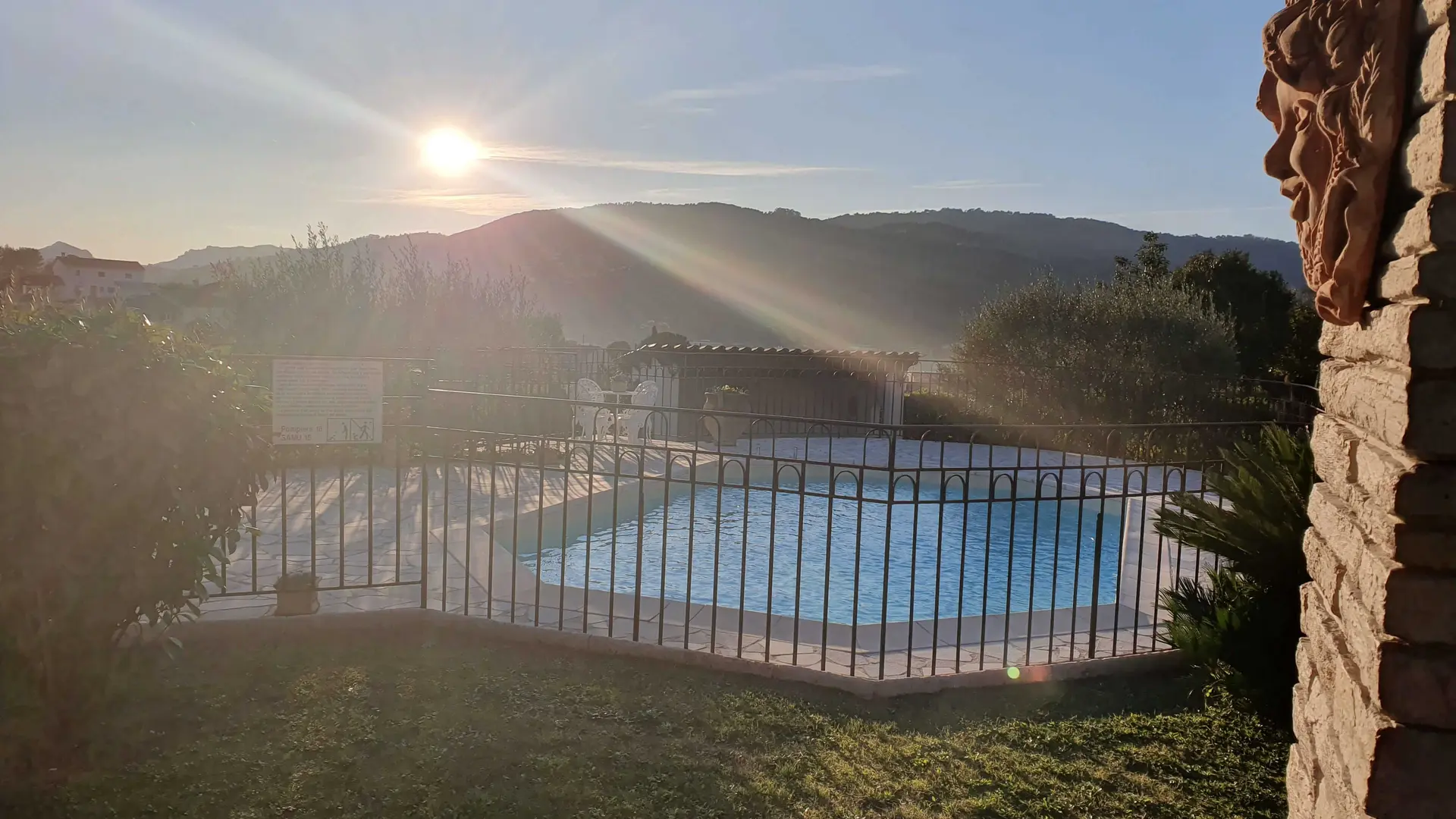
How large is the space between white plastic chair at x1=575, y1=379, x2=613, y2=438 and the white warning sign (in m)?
7.98

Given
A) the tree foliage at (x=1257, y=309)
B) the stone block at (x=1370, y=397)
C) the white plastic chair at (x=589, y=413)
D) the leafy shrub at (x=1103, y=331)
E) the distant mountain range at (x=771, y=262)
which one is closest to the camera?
the stone block at (x=1370, y=397)

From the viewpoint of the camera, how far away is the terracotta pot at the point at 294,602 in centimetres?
504

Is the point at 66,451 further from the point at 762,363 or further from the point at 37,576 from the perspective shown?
the point at 762,363

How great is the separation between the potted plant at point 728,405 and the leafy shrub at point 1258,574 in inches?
382

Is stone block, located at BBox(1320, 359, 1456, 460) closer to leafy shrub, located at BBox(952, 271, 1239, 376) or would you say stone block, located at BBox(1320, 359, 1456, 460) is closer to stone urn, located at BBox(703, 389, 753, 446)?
stone urn, located at BBox(703, 389, 753, 446)

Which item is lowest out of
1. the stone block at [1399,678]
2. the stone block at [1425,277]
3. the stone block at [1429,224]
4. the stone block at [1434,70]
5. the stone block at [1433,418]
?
the stone block at [1399,678]

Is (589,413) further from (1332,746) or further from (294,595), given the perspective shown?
(1332,746)

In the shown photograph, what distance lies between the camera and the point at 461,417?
11070 mm

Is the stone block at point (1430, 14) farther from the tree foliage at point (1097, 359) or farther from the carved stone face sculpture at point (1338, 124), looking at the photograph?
the tree foliage at point (1097, 359)

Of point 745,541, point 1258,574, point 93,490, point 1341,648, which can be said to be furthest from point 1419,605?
point 93,490

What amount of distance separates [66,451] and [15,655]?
32.5 inches

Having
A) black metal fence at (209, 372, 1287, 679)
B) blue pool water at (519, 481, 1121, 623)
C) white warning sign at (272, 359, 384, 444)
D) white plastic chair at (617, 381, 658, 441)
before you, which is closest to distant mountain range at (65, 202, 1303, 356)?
white plastic chair at (617, 381, 658, 441)

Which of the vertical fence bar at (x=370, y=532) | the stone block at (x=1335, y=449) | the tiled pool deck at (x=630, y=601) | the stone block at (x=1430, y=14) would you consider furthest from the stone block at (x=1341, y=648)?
the vertical fence bar at (x=370, y=532)

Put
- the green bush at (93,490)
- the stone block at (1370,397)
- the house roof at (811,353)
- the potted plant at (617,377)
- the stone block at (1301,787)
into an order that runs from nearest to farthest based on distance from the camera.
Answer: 1. the stone block at (1370,397)
2. the stone block at (1301,787)
3. the green bush at (93,490)
4. the potted plant at (617,377)
5. the house roof at (811,353)
